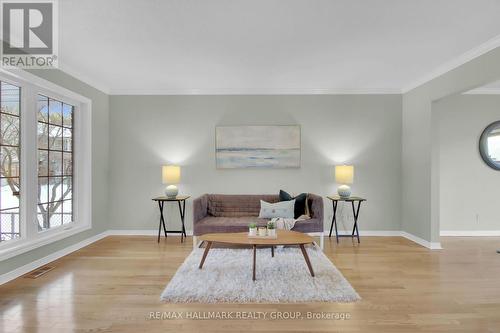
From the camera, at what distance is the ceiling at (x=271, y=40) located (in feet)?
7.95

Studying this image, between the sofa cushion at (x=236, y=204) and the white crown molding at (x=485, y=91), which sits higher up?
the white crown molding at (x=485, y=91)

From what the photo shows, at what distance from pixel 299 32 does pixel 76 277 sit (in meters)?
3.55

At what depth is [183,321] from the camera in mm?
2141

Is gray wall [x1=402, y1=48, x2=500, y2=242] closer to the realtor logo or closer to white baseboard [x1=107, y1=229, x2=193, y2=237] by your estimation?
white baseboard [x1=107, y1=229, x2=193, y2=237]

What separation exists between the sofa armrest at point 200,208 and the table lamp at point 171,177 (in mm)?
524

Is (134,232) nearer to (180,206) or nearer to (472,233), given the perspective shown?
(180,206)

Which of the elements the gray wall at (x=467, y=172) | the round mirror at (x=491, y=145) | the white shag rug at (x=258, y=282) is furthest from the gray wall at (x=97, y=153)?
the round mirror at (x=491, y=145)

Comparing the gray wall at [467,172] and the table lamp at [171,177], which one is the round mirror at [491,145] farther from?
the table lamp at [171,177]

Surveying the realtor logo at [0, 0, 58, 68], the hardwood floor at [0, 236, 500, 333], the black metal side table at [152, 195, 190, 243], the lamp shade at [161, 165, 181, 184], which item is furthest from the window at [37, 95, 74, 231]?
the lamp shade at [161, 165, 181, 184]

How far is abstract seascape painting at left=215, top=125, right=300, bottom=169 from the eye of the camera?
4832 mm

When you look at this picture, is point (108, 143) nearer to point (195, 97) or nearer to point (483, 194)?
point (195, 97)

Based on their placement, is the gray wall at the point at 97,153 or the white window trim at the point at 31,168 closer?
the white window trim at the point at 31,168

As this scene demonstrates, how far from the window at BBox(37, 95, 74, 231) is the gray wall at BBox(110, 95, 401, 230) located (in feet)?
2.76

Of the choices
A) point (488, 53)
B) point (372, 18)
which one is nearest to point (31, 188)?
point (372, 18)
